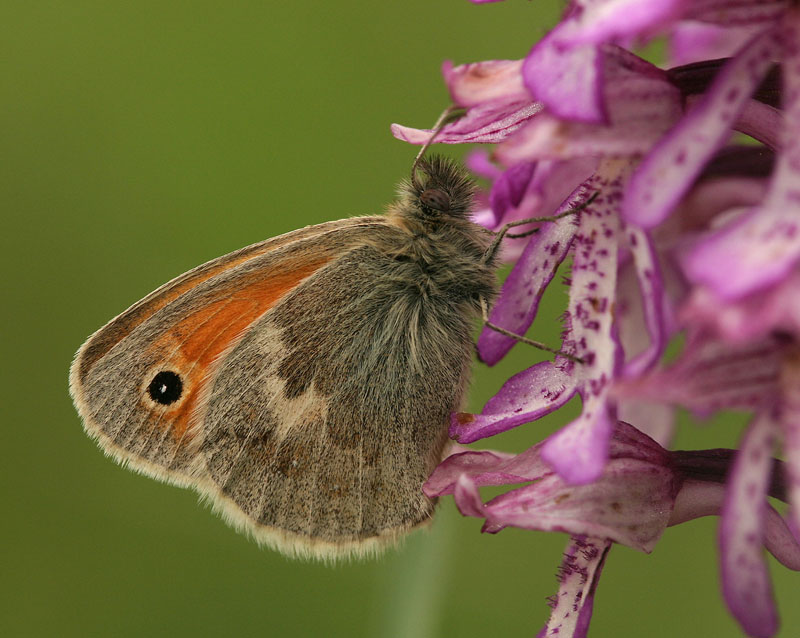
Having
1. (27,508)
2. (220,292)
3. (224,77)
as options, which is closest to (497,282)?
(220,292)

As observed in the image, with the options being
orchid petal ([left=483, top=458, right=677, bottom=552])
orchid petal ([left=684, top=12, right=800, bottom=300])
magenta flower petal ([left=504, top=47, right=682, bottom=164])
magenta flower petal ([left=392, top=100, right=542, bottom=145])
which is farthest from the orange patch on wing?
orchid petal ([left=684, top=12, right=800, bottom=300])

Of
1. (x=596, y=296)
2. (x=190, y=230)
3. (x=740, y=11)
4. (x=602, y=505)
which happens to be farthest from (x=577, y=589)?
(x=190, y=230)

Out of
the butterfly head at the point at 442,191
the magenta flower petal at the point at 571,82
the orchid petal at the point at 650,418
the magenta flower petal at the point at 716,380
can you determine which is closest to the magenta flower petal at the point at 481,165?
the butterfly head at the point at 442,191

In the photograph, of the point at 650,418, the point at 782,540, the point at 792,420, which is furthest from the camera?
the point at 650,418

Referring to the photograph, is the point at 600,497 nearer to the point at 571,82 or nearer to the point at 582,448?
the point at 582,448

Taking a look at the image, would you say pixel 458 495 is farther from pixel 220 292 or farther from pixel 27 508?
pixel 27 508
